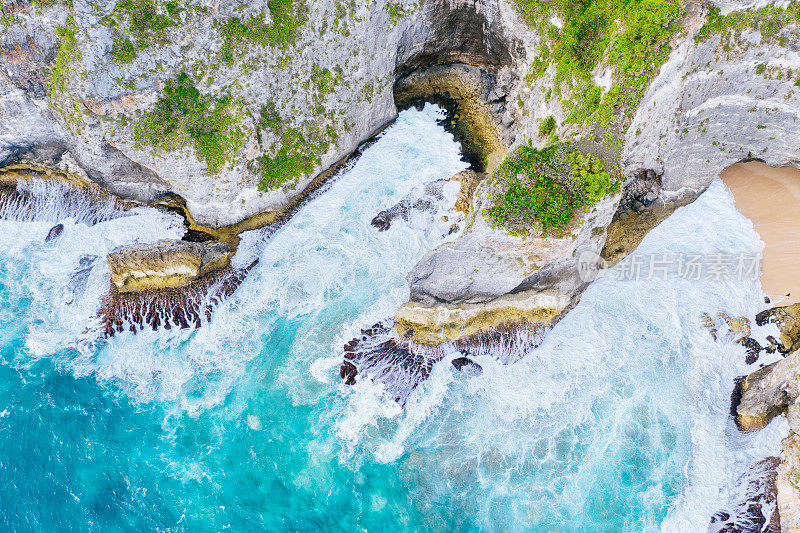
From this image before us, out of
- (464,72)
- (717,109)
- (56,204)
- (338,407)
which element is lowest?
(338,407)

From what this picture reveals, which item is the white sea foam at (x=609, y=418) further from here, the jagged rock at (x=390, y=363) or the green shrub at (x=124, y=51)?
the green shrub at (x=124, y=51)

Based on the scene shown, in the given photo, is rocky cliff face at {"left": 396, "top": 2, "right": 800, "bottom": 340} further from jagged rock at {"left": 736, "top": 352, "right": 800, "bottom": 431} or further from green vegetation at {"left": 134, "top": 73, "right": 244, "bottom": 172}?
green vegetation at {"left": 134, "top": 73, "right": 244, "bottom": 172}

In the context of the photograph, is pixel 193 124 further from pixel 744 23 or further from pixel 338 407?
pixel 744 23

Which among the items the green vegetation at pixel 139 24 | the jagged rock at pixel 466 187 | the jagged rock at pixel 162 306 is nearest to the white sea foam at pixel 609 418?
the jagged rock at pixel 466 187

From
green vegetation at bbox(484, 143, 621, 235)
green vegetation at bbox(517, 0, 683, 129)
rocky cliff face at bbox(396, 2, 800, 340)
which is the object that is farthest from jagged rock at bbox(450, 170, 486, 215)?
green vegetation at bbox(517, 0, 683, 129)

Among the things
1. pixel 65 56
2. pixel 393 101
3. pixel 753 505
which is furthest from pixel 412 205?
pixel 753 505

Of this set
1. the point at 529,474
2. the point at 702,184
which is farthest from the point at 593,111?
the point at 529,474
